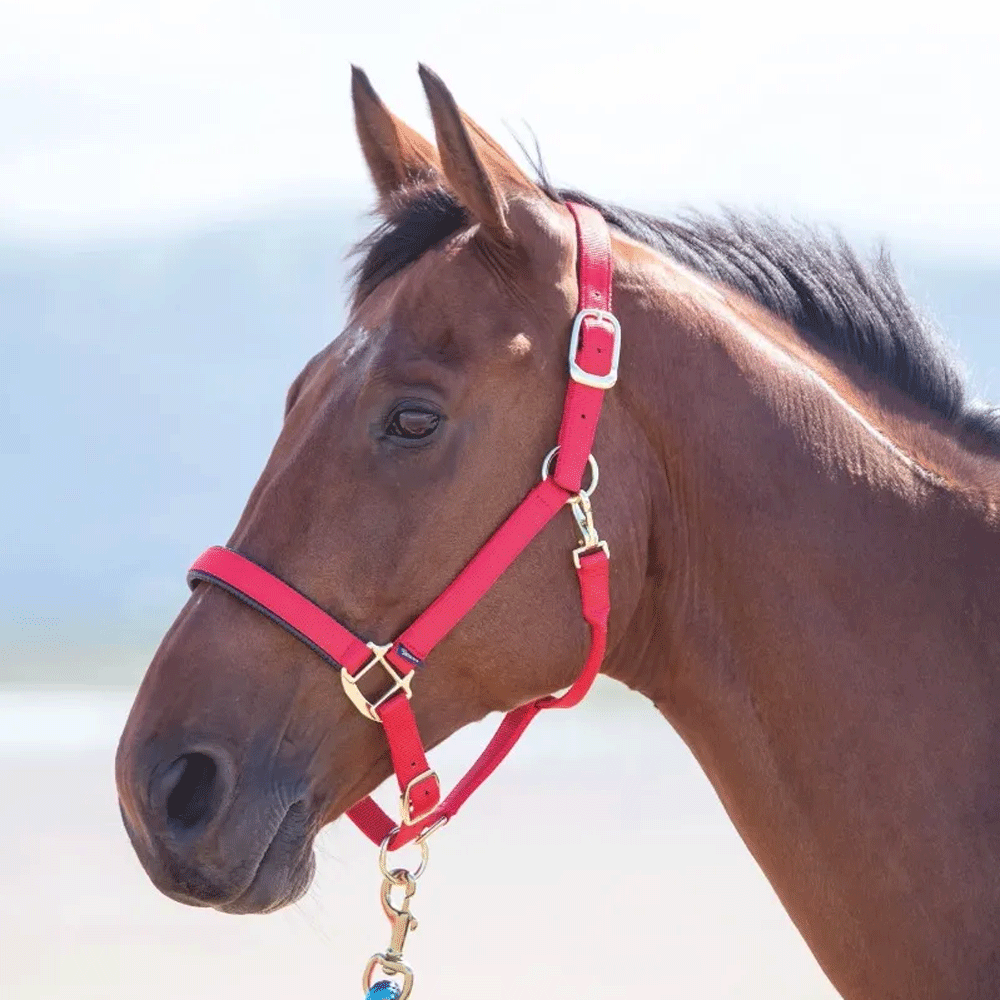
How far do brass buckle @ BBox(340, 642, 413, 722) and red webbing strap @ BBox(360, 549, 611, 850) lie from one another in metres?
0.31

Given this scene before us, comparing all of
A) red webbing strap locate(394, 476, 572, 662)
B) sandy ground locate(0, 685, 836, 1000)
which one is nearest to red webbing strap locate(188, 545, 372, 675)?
red webbing strap locate(394, 476, 572, 662)

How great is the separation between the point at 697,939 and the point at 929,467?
259 inches

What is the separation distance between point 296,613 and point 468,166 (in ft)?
3.16

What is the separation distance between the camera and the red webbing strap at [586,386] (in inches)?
105

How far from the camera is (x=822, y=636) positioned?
2686mm

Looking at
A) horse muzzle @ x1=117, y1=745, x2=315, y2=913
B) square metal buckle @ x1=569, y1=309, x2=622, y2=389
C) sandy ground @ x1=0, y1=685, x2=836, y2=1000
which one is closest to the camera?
horse muzzle @ x1=117, y1=745, x2=315, y2=913

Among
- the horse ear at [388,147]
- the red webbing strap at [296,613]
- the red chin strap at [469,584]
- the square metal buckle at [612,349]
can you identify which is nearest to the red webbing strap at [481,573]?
the red chin strap at [469,584]

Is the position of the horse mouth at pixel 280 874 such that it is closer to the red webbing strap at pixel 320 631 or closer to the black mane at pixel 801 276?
the red webbing strap at pixel 320 631

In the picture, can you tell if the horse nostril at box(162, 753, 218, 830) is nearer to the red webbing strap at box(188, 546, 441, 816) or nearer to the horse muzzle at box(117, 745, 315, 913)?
the horse muzzle at box(117, 745, 315, 913)

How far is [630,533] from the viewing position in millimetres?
2750

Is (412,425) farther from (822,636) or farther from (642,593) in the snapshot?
(822,636)

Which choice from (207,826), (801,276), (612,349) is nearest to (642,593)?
(612,349)

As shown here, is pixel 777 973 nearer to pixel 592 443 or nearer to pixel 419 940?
pixel 419 940

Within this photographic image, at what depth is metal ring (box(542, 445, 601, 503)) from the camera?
2668 mm
